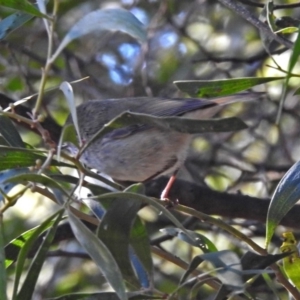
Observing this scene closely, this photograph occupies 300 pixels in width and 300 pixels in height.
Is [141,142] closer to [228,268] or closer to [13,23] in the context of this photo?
[13,23]

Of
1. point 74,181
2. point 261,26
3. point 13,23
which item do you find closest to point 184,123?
point 74,181

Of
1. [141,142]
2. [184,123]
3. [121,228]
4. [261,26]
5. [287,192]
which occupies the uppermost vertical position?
[184,123]

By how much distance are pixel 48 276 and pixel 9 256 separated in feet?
7.21

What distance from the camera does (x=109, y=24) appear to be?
53.7 inches

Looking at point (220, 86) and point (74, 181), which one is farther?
point (220, 86)

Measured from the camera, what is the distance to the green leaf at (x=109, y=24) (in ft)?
4.36

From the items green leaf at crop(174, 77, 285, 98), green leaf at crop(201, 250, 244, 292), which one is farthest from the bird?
green leaf at crop(201, 250, 244, 292)

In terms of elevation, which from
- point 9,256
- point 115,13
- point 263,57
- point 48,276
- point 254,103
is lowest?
point 48,276

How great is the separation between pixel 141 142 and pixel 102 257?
1.98m

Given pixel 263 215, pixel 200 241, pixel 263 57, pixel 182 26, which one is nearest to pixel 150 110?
pixel 263 215

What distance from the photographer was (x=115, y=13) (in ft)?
4.55

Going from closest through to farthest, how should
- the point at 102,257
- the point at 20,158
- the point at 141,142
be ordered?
the point at 102,257 → the point at 20,158 → the point at 141,142

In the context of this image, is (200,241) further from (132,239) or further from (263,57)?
(263,57)

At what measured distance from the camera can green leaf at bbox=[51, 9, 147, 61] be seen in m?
1.33
